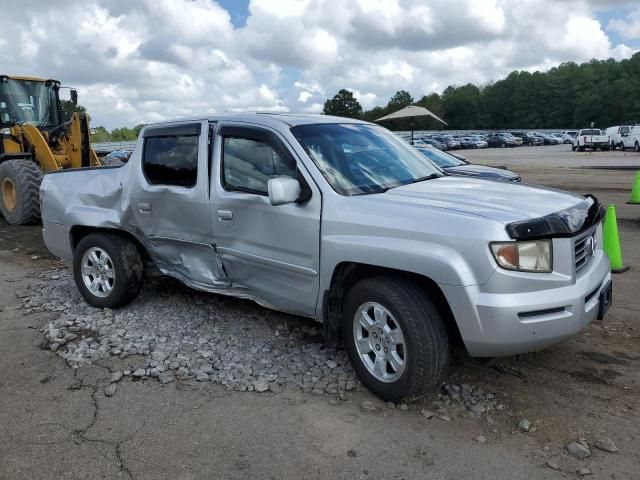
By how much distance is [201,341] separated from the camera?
15.4ft

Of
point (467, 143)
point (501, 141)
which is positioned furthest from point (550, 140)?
point (467, 143)

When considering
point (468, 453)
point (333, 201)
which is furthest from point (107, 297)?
point (468, 453)

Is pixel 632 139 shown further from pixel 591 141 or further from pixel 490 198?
pixel 490 198

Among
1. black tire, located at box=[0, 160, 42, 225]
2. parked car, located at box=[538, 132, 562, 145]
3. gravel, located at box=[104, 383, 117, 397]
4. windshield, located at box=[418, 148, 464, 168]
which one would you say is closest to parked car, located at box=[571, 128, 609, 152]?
parked car, located at box=[538, 132, 562, 145]

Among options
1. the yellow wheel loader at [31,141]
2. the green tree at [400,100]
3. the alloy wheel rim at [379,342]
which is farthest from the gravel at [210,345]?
the green tree at [400,100]

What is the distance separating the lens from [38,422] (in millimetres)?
3535

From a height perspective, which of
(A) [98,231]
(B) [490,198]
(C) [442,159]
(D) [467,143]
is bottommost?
(A) [98,231]

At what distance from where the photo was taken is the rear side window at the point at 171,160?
4.75 metres

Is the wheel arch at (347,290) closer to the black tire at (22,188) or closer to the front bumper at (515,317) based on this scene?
the front bumper at (515,317)

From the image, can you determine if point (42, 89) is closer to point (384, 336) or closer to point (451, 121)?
point (384, 336)

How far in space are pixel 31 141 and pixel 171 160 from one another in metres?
8.42

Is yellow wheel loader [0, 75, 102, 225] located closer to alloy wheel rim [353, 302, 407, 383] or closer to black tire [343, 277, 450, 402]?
alloy wheel rim [353, 302, 407, 383]

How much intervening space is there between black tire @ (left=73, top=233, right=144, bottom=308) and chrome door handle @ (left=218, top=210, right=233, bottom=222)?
1.37m

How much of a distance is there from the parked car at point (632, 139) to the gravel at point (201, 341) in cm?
3834
